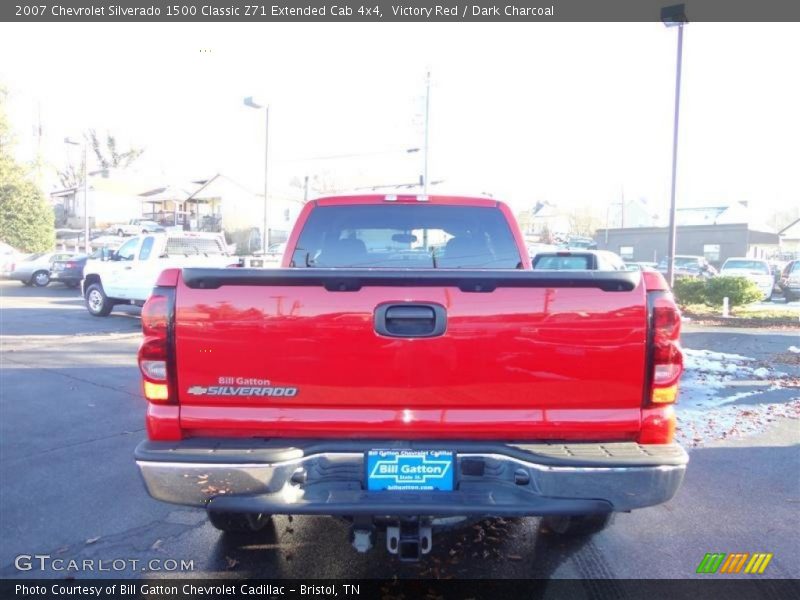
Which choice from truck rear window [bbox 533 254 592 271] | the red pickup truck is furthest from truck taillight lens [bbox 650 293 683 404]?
truck rear window [bbox 533 254 592 271]

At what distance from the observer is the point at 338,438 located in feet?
9.63

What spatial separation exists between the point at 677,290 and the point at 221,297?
59.2ft

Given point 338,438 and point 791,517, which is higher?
point 338,438

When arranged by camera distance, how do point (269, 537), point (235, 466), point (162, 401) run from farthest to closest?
point (269, 537)
point (162, 401)
point (235, 466)

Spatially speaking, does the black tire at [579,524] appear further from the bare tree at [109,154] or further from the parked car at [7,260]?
the bare tree at [109,154]

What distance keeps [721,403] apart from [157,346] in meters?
6.93

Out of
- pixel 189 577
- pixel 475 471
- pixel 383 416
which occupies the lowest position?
pixel 189 577

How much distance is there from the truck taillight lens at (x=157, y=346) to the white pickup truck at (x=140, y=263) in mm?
12048

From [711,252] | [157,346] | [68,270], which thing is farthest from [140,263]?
[711,252]

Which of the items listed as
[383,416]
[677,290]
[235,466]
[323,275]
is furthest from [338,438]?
[677,290]

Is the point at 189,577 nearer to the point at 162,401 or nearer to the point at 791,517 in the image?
the point at 162,401

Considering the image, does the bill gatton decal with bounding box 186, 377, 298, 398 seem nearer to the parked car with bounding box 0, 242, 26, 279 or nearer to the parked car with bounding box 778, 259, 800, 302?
the parked car with bounding box 778, 259, 800, 302

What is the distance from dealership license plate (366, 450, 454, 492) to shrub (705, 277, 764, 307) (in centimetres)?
1661

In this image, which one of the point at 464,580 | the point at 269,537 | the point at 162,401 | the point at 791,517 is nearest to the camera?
the point at 162,401
